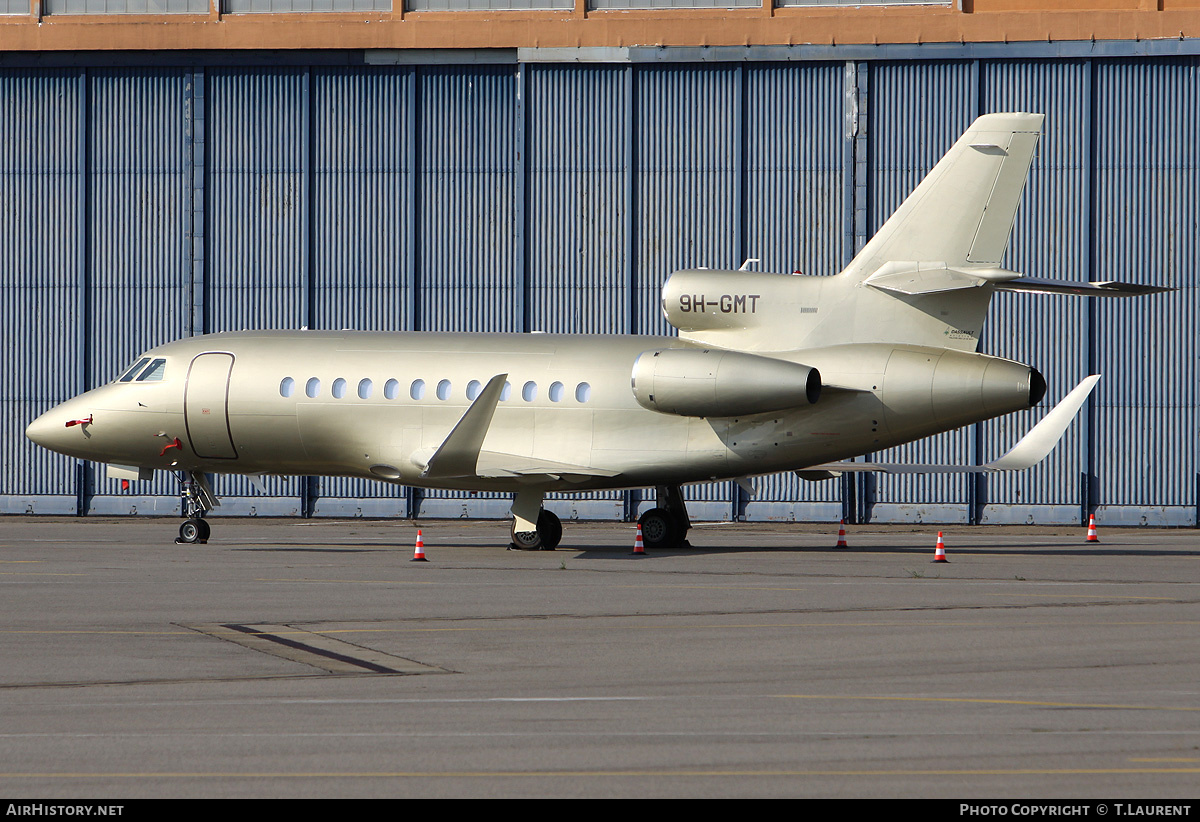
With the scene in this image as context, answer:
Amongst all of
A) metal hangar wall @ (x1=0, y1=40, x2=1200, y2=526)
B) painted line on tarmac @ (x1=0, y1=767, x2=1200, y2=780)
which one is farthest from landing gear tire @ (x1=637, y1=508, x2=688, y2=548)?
painted line on tarmac @ (x1=0, y1=767, x2=1200, y2=780)

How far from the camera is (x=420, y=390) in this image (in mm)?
25969

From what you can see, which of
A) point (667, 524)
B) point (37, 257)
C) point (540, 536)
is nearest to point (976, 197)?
point (667, 524)

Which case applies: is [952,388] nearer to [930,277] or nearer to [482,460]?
Result: [930,277]

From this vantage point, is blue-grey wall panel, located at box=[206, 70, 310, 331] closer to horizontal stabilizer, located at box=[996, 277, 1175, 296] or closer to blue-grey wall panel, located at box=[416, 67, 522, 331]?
blue-grey wall panel, located at box=[416, 67, 522, 331]

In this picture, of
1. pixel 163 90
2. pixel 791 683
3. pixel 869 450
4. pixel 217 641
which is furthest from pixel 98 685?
pixel 163 90

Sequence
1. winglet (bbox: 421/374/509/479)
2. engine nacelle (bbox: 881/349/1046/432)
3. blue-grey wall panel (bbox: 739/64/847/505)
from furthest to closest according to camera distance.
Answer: blue-grey wall panel (bbox: 739/64/847/505) < winglet (bbox: 421/374/509/479) < engine nacelle (bbox: 881/349/1046/432)

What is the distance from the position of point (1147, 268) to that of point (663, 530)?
17.3 meters

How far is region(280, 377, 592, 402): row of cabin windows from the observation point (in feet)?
83.8

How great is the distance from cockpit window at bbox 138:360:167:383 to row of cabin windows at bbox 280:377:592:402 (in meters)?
2.77

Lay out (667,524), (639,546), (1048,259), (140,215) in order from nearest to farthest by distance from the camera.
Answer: (639,546) < (667,524) < (1048,259) < (140,215)

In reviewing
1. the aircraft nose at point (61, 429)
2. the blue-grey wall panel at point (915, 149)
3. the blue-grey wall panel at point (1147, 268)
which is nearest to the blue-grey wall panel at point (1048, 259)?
the blue-grey wall panel at point (1147, 268)

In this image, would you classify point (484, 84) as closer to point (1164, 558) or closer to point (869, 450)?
point (869, 450)

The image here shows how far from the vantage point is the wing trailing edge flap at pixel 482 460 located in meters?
23.9

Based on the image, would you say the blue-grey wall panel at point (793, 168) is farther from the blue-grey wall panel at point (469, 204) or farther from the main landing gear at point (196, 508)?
the main landing gear at point (196, 508)
